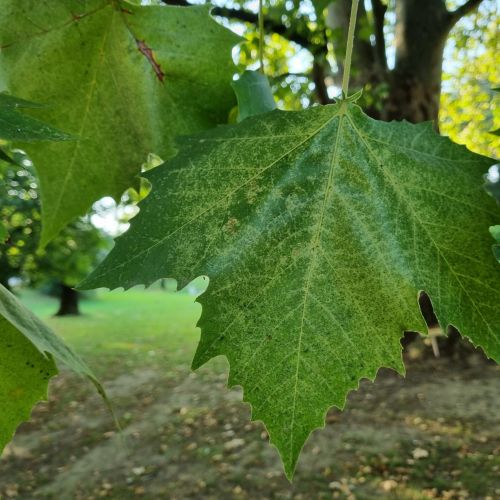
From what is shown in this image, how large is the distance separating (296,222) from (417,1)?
4.85 m

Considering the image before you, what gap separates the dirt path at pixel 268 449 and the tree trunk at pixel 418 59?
2.55 metres

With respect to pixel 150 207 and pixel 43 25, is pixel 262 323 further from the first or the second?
pixel 43 25

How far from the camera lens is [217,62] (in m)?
0.67

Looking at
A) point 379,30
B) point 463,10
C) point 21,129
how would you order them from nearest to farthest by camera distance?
point 21,129
point 379,30
point 463,10

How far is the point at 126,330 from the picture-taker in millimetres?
12383

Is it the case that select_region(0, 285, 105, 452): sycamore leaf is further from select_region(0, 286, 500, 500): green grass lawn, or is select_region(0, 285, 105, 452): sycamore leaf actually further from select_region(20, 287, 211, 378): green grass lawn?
select_region(20, 287, 211, 378): green grass lawn

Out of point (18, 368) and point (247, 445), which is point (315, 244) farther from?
point (247, 445)

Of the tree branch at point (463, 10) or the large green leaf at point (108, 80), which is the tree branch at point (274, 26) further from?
the large green leaf at point (108, 80)

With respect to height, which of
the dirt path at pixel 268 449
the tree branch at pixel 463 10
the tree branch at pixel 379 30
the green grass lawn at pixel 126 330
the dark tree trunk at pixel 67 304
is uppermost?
the tree branch at pixel 463 10

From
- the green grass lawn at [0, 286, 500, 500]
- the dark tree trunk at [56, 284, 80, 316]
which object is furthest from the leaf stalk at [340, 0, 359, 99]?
the dark tree trunk at [56, 284, 80, 316]

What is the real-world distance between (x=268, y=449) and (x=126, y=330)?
27.3ft

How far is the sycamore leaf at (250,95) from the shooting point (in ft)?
2.04

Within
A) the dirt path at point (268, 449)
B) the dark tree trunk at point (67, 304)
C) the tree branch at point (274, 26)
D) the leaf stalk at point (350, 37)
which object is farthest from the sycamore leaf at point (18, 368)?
the dark tree trunk at point (67, 304)

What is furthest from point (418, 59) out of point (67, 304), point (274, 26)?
point (67, 304)
